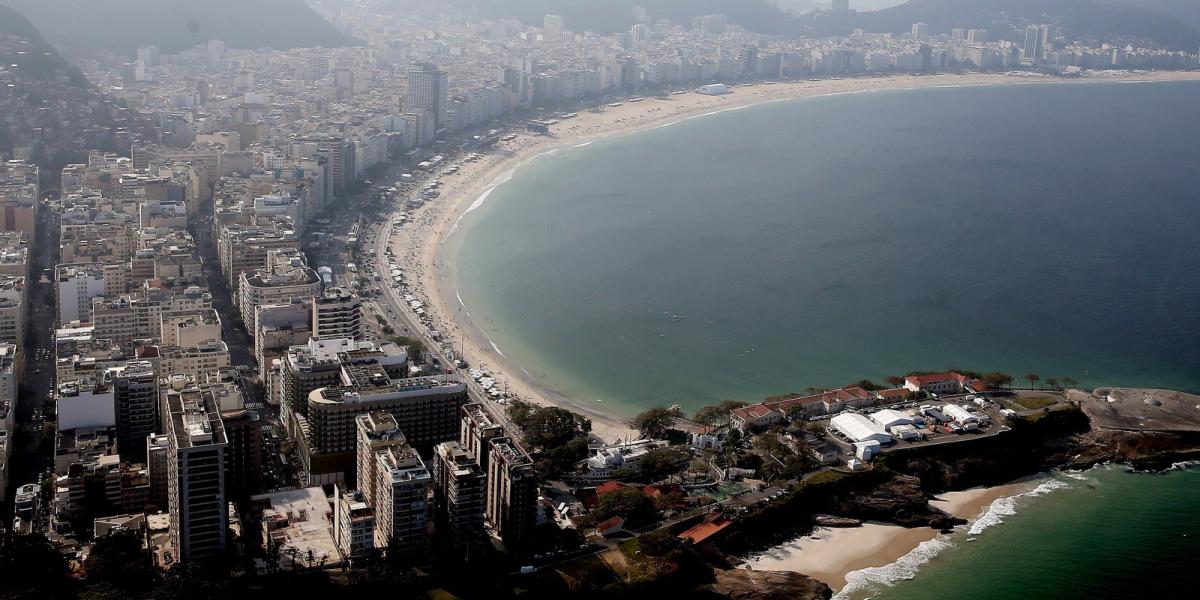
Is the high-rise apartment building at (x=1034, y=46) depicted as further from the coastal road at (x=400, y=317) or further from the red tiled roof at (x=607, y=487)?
the red tiled roof at (x=607, y=487)

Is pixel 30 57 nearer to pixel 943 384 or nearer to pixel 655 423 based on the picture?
pixel 655 423

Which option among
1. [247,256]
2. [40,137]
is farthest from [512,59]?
[247,256]

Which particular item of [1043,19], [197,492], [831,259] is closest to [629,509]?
[197,492]

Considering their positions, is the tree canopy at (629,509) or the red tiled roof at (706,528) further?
the tree canopy at (629,509)

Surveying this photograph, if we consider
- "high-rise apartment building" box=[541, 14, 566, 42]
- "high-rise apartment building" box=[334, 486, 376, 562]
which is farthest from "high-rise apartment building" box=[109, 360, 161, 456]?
A: "high-rise apartment building" box=[541, 14, 566, 42]

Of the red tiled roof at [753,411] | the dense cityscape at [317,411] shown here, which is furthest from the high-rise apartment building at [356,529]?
the red tiled roof at [753,411]

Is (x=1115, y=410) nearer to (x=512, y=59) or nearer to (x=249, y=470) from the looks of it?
(x=249, y=470)

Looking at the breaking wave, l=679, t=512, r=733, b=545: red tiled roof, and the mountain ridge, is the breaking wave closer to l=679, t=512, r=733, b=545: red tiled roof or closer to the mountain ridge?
l=679, t=512, r=733, b=545: red tiled roof
